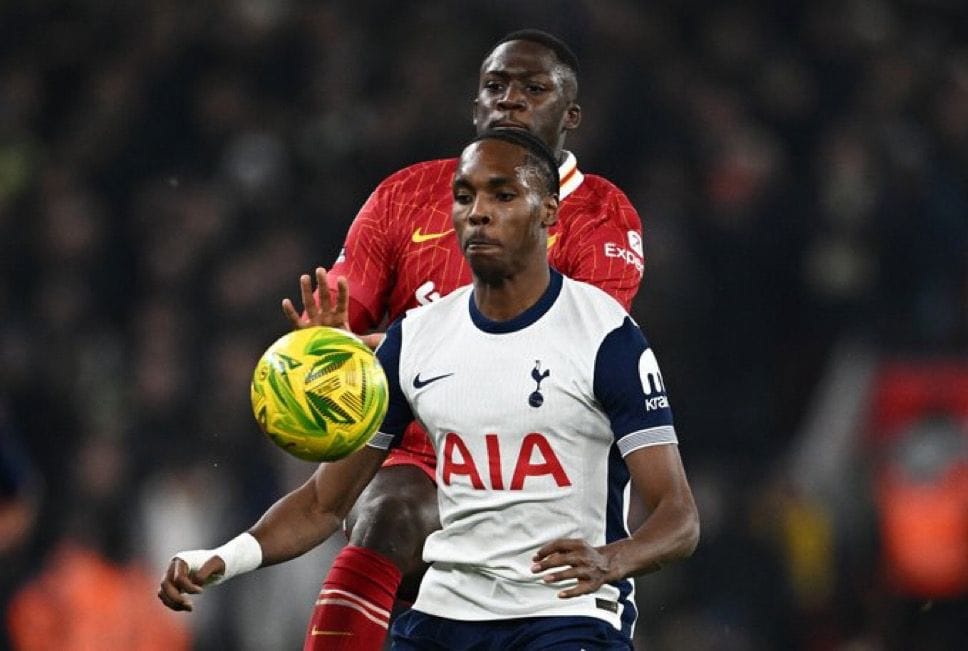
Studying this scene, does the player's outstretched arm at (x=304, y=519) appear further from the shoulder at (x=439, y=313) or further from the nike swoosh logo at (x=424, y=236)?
the nike swoosh logo at (x=424, y=236)

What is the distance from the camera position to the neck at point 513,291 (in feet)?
13.1

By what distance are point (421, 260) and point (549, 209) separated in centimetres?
79

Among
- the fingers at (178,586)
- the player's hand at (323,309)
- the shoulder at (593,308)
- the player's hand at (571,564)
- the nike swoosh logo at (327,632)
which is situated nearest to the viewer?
the player's hand at (571,564)

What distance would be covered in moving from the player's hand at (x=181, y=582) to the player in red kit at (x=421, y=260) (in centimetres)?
54

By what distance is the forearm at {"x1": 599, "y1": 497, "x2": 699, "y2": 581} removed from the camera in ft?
11.7

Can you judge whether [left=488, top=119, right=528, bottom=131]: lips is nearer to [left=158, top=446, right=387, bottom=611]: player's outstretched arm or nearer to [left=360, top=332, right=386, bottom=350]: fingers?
[left=360, top=332, right=386, bottom=350]: fingers

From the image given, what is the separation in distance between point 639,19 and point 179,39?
2500 mm

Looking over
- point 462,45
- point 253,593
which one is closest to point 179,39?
point 462,45

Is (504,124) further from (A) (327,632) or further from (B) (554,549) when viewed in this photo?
(B) (554,549)

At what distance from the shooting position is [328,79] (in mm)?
10023

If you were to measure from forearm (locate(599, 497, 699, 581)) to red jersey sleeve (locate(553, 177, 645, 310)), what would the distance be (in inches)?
36.9

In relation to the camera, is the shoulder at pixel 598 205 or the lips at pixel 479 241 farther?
the shoulder at pixel 598 205

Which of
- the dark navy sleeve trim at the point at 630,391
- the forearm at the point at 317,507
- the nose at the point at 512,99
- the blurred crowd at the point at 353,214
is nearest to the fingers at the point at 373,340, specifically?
the forearm at the point at 317,507

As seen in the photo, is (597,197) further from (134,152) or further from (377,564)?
(134,152)
